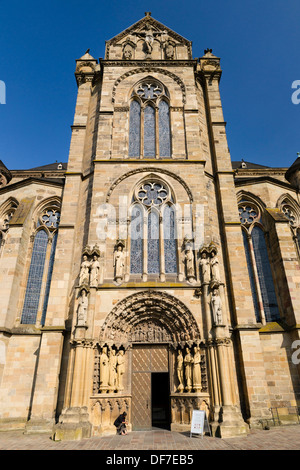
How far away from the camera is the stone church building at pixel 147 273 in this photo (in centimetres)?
1038

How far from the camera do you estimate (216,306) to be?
34.8 ft

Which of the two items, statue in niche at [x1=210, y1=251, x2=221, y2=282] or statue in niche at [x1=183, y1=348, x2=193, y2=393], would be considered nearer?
statue in niche at [x1=183, y1=348, x2=193, y2=393]

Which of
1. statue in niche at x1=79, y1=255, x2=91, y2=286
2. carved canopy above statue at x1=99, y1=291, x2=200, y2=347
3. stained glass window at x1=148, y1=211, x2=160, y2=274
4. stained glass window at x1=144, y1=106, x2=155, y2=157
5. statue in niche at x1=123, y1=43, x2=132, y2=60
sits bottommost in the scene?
carved canopy above statue at x1=99, y1=291, x2=200, y2=347

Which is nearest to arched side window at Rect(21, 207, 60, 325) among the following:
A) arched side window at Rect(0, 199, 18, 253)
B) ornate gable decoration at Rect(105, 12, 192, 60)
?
arched side window at Rect(0, 199, 18, 253)

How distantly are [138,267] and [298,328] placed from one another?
6.79 metres

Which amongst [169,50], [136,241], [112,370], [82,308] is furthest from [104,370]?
[169,50]

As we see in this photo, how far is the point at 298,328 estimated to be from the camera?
11836 millimetres

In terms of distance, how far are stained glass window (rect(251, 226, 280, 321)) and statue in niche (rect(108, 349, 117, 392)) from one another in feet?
23.3

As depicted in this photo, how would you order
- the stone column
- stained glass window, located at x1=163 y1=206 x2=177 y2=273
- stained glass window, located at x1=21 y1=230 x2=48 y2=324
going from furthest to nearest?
1. stained glass window, located at x1=21 y1=230 x2=48 y2=324
2. stained glass window, located at x1=163 y1=206 x2=177 y2=273
3. the stone column

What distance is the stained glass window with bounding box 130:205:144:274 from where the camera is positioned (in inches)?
497

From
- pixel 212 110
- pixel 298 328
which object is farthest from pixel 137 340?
pixel 212 110

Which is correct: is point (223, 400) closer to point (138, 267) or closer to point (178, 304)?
point (178, 304)

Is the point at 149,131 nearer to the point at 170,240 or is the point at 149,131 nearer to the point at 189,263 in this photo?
the point at 170,240

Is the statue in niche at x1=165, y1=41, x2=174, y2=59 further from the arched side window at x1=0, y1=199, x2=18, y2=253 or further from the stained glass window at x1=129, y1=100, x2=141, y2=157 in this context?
the arched side window at x1=0, y1=199, x2=18, y2=253
